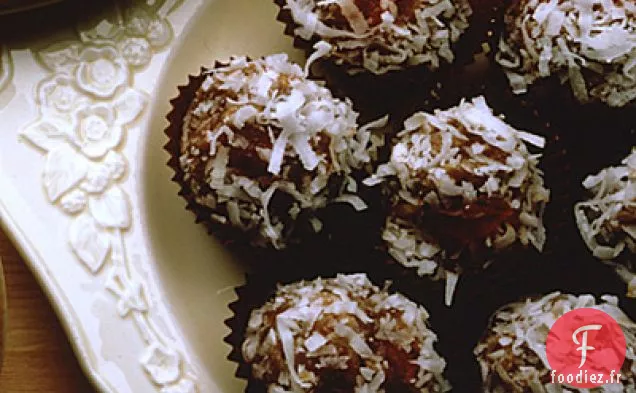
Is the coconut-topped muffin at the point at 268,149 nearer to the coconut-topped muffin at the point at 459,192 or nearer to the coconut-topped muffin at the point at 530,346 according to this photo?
the coconut-topped muffin at the point at 459,192

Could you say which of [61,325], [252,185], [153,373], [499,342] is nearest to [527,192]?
[499,342]

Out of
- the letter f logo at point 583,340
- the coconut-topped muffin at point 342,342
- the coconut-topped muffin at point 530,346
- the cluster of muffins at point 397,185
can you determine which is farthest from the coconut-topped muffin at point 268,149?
the letter f logo at point 583,340

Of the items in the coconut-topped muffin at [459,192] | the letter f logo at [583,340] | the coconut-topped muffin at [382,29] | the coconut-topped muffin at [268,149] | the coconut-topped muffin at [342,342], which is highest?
the coconut-topped muffin at [382,29]

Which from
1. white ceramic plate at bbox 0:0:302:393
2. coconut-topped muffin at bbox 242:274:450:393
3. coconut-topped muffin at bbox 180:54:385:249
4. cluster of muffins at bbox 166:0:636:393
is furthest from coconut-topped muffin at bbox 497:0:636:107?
white ceramic plate at bbox 0:0:302:393

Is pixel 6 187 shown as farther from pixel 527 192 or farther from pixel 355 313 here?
pixel 527 192

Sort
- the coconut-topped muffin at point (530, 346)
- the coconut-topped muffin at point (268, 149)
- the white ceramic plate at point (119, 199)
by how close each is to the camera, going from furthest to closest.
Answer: the white ceramic plate at point (119, 199) < the coconut-topped muffin at point (268, 149) < the coconut-topped muffin at point (530, 346)

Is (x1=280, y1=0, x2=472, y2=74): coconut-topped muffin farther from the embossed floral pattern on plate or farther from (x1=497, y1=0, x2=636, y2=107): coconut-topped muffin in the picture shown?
the embossed floral pattern on plate
